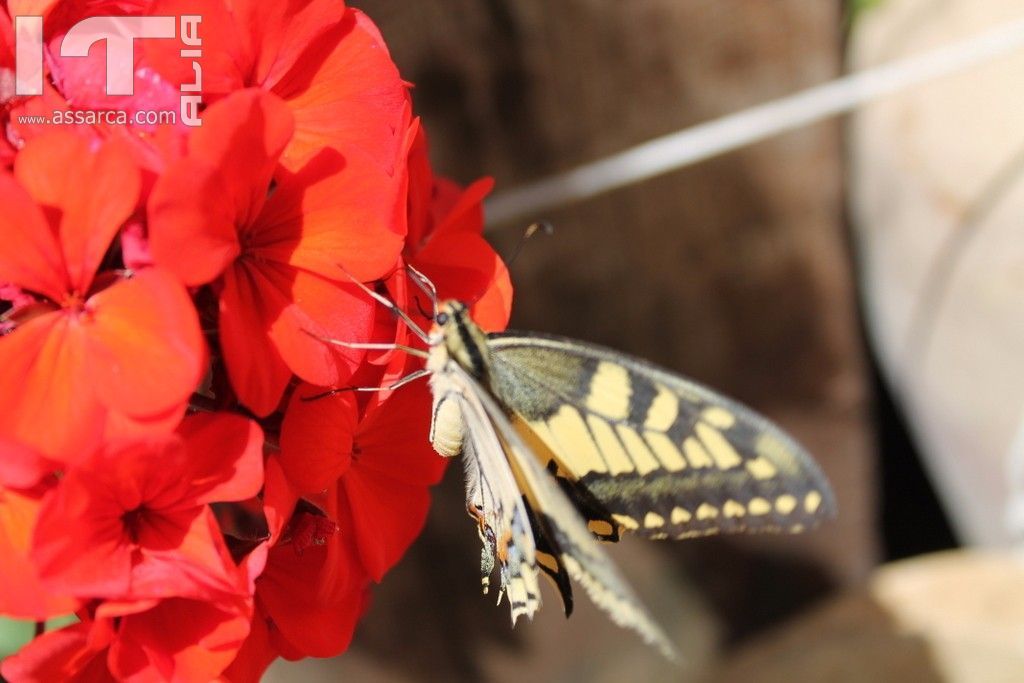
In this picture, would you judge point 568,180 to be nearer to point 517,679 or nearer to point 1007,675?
point 517,679

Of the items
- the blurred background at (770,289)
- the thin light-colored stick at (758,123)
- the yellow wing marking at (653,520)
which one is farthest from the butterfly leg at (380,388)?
the thin light-colored stick at (758,123)

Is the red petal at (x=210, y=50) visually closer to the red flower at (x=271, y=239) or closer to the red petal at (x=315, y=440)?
the red flower at (x=271, y=239)

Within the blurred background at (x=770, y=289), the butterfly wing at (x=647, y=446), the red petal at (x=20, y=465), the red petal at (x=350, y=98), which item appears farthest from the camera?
the blurred background at (x=770, y=289)

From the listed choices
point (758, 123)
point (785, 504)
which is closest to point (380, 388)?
point (785, 504)

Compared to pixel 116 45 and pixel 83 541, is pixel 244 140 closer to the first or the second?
pixel 116 45

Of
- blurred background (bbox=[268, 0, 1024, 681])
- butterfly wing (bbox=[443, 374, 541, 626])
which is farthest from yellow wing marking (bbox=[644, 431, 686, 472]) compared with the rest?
blurred background (bbox=[268, 0, 1024, 681])

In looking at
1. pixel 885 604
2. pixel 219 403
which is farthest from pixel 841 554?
pixel 219 403
